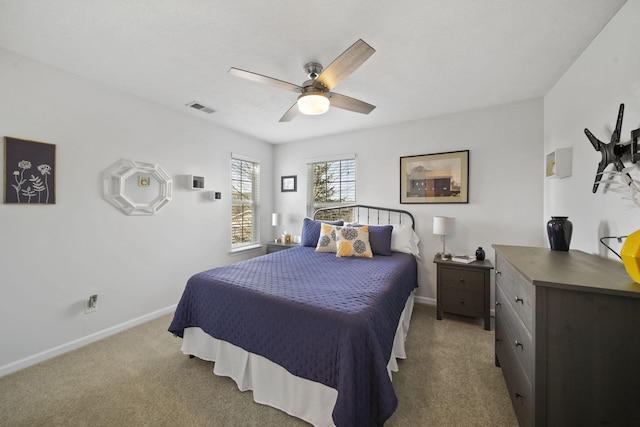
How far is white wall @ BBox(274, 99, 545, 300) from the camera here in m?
2.77

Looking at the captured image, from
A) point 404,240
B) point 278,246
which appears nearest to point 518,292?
point 404,240

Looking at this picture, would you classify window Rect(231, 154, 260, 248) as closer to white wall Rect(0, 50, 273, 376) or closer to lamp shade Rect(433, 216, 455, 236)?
white wall Rect(0, 50, 273, 376)

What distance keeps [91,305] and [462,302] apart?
3.83 meters

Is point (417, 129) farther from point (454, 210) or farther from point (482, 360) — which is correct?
point (482, 360)

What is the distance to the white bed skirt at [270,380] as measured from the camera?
1.42 m

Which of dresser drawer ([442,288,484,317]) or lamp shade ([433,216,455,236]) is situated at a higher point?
lamp shade ([433,216,455,236])

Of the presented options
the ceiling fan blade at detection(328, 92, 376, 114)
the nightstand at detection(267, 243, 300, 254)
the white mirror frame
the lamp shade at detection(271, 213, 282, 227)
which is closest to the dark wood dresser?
the ceiling fan blade at detection(328, 92, 376, 114)

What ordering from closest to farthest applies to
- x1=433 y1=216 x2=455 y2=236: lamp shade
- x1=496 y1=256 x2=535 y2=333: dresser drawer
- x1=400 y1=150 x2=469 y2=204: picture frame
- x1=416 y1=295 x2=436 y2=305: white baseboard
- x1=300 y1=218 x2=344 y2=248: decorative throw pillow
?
x1=496 y1=256 x2=535 y2=333: dresser drawer → x1=433 y1=216 x2=455 y2=236: lamp shade → x1=400 y1=150 x2=469 y2=204: picture frame → x1=416 y1=295 x2=436 y2=305: white baseboard → x1=300 y1=218 x2=344 y2=248: decorative throw pillow

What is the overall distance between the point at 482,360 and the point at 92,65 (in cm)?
421

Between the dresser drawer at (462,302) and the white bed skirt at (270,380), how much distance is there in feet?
3.46

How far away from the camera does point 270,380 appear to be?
5.26ft

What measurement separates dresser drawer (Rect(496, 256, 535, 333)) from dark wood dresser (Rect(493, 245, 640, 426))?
0.5 inches

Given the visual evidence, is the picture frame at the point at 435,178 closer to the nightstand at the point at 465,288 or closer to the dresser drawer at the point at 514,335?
the nightstand at the point at 465,288

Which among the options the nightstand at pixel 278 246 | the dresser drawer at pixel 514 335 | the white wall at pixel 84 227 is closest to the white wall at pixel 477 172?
the dresser drawer at pixel 514 335
